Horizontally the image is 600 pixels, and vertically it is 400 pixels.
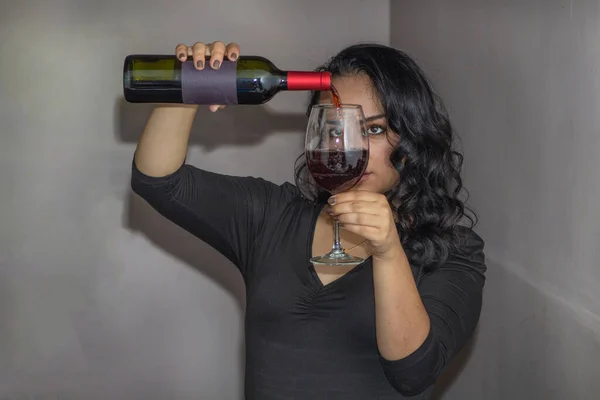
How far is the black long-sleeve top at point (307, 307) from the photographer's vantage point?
140 centimetres

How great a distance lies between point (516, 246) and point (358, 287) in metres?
0.57

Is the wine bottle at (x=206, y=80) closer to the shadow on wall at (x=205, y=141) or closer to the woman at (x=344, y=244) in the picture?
the woman at (x=344, y=244)

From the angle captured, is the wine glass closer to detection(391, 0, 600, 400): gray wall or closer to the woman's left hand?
the woman's left hand

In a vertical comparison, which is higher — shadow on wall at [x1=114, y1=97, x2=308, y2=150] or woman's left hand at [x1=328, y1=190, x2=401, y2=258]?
shadow on wall at [x1=114, y1=97, x2=308, y2=150]

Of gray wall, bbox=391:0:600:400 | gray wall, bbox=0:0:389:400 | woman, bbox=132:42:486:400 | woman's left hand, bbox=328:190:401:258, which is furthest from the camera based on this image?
gray wall, bbox=0:0:389:400

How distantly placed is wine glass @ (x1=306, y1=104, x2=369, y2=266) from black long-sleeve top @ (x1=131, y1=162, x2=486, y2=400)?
1.04 ft

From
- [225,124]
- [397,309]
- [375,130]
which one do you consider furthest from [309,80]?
[225,124]

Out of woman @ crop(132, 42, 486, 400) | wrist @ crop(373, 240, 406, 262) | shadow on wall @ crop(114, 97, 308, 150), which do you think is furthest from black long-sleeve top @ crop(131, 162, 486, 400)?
shadow on wall @ crop(114, 97, 308, 150)

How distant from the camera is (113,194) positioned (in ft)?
9.71

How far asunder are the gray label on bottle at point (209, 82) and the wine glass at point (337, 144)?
7.2 inches

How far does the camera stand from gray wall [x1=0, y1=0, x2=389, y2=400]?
2.90m

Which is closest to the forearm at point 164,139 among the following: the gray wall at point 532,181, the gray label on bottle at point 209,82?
the gray label on bottle at point 209,82

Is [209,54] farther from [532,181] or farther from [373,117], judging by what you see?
[532,181]

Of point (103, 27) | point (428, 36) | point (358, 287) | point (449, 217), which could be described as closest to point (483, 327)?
point (449, 217)
